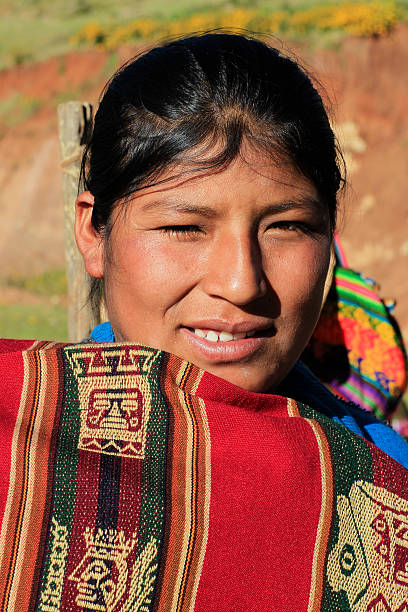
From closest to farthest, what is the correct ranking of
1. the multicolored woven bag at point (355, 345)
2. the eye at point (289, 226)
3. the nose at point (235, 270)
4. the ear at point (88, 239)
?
the nose at point (235, 270)
the eye at point (289, 226)
the ear at point (88, 239)
the multicolored woven bag at point (355, 345)

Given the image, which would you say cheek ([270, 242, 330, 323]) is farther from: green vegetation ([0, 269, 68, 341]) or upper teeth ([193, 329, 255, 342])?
green vegetation ([0, 269, 68, 341])

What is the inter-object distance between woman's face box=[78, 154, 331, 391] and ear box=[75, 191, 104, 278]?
5.5 inches

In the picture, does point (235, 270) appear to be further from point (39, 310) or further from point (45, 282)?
point (45, 282)

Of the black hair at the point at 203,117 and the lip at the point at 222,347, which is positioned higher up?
the black hair at the point at 203,117

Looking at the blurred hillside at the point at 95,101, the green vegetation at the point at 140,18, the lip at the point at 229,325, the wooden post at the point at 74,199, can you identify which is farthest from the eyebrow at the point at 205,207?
the green vegetation at the point at 140,18

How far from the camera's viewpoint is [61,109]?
287 centimetres

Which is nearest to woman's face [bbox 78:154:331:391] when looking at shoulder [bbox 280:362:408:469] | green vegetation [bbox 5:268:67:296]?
shoulder [bbox 280:362:408:469]

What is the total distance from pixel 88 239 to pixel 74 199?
45.0 inches

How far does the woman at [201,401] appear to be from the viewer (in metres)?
1.21

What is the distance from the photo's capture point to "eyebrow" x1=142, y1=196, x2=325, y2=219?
1360mm

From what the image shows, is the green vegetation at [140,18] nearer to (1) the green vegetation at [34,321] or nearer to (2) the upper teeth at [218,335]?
(1) the green vegetation at [34,321]

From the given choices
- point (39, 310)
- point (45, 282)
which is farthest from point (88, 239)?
point (45, 282)

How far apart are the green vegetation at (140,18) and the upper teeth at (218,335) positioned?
45.8ft

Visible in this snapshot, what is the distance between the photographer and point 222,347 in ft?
4.62
